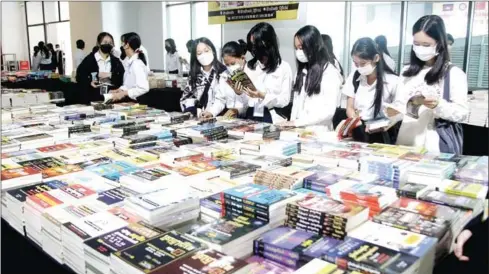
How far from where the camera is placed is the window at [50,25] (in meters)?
14.7

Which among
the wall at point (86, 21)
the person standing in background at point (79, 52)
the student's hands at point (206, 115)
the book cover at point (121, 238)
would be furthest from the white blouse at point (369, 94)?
the wall at point (86, 21)

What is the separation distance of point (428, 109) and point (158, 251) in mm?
1756

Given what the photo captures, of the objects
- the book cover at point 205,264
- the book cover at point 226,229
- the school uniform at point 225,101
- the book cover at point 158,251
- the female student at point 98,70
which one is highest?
the female student at point 98,70

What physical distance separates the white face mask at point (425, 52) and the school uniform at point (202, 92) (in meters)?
1.75

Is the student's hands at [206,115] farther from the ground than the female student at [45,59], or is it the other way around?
the female student at [45,59]

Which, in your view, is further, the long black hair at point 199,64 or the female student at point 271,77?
the long black hair at point 199,64

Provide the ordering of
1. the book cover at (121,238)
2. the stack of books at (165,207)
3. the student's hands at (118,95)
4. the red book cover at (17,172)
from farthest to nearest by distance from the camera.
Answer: the student's hands at (118,95) → the red book cover at (17,172) → the stack of books at (165,207) → the book cover at (121,238)

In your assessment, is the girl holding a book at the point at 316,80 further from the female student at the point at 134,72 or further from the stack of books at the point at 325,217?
the female student at the point at 134,72

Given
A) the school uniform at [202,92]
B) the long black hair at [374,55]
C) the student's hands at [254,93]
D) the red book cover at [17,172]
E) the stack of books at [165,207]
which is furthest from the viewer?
the school uniform at [202,92]

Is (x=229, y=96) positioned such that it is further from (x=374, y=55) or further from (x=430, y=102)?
(x=430, y=102)

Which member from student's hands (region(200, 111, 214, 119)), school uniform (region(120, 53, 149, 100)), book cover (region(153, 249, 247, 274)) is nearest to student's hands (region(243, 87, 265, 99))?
student's hands (region(200, 111, 214, 119))

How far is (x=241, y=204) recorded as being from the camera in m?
1.42

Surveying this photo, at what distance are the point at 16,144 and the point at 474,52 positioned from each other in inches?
253

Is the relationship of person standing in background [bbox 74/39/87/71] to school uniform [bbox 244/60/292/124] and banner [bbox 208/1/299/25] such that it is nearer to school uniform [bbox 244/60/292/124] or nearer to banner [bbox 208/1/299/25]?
banner [bbox 208/1/299/25]
